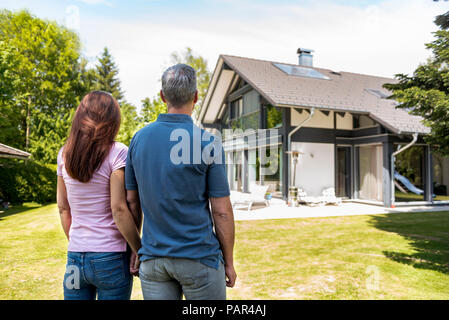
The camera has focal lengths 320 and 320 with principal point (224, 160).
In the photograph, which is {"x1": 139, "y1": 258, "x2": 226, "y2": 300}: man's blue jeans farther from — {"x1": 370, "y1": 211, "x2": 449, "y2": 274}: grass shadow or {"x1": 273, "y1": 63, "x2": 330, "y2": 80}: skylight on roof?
{"x1": 273, "y1": 63, "x2": 330, "y2": 80}: skylight on roof

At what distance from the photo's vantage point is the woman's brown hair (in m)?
1.63

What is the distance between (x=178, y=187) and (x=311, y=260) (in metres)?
4.04

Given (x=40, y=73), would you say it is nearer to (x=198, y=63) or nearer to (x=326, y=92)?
(x=198, y=63)

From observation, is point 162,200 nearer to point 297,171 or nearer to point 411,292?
point 411,292

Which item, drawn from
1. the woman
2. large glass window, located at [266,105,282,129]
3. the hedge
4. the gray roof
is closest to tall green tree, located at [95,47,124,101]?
the hedge

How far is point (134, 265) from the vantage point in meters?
1.70

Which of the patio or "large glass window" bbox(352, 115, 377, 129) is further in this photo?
"large glass window" bbox(352, 115, 377, 129)

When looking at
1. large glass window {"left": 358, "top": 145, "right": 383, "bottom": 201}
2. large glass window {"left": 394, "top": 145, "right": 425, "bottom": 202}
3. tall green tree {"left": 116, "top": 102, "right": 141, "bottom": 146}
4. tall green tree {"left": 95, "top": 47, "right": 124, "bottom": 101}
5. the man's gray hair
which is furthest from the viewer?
tall green tree {"left": 95, "top": 47, "right": 124, "bottom": 101}

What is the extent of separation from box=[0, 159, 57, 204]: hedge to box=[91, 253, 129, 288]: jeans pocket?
13911mm

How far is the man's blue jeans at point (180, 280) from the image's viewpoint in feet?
4.85

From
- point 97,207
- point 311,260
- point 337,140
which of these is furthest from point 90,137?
point 337,140

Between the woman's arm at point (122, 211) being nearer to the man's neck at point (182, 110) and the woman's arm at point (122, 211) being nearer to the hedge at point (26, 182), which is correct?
the man's neck at point (182, 110)

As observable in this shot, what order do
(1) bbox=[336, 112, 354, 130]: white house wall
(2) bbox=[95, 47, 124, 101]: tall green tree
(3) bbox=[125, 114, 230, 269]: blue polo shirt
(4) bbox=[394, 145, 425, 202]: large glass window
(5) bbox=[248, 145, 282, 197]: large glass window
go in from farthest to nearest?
(2) bbox=[95, 47, 124, 101]: tall green tree
(1) bbox=[336, 112, 354, 130]: white house wall
(5) bbox=[248, 145, 282, 197]: large glass window
(4) bbox=[394, 145, 425, 202]: large glass window
(3) bbox=[125, 114, 230, 269]: blue polo shirt

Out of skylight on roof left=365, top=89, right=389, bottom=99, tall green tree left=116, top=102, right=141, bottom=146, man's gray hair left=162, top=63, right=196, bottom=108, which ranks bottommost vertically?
man's gray hair left=162, top=63, right=196, bottom=108
